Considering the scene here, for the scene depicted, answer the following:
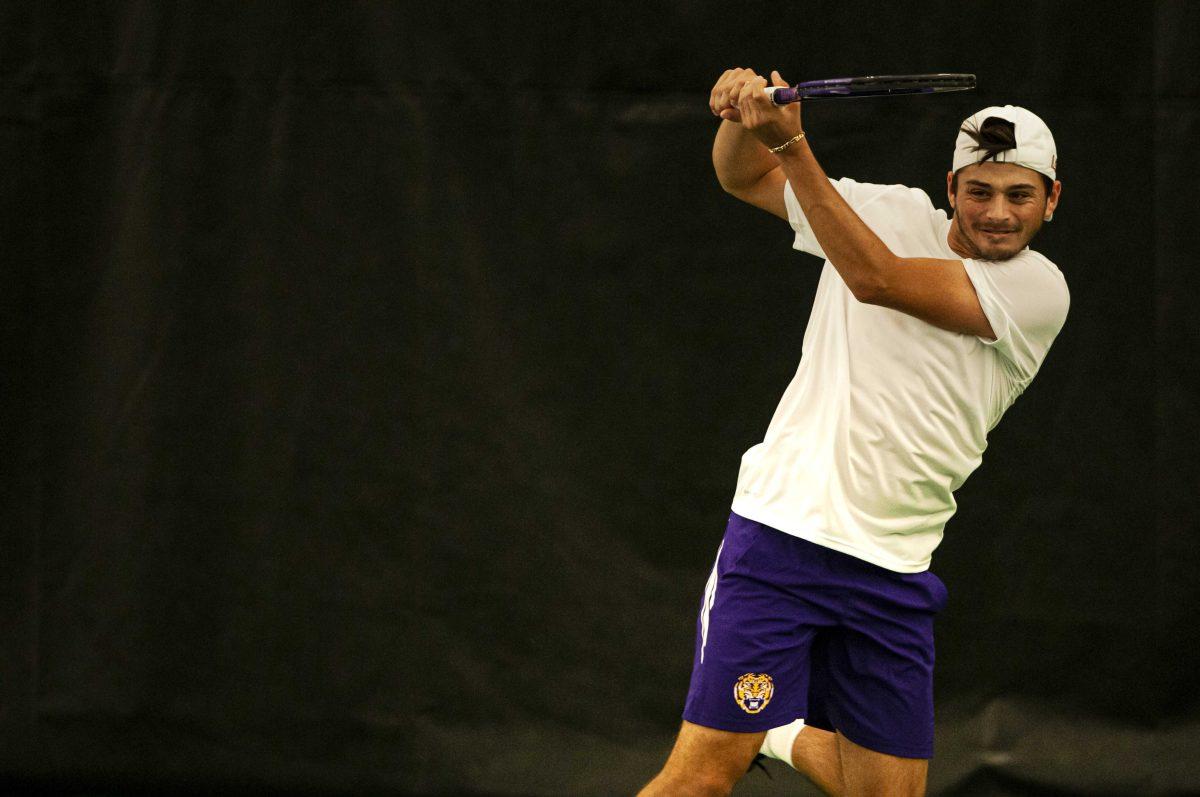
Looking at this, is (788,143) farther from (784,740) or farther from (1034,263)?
(784,740)

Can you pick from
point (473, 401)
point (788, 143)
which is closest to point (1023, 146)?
point (788, 143)

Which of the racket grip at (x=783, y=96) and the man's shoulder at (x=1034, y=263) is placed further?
the man's shoulder at (x=1034, y=263)

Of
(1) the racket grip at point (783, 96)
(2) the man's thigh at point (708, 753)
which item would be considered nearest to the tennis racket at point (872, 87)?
(1) the racket grip at point (783, 96)

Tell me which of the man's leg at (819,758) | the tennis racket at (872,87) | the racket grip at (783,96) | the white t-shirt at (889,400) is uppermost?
the tennis racket at (872,87)

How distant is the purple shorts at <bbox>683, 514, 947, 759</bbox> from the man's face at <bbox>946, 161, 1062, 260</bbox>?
62 cm

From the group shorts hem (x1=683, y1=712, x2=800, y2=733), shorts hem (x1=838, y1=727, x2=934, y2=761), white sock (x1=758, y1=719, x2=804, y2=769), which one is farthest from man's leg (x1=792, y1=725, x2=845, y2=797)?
shorts hem (x1=683, y1=712, x2=800, y2=733)

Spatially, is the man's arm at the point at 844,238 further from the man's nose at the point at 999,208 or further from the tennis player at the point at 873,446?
Result: the man's nose at the point at 999,208

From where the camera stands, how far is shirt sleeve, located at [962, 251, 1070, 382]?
101 inches

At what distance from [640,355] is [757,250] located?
401 millimetres

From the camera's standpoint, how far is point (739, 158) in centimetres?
271

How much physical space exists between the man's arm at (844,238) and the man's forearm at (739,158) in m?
0.18

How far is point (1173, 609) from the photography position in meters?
3.69

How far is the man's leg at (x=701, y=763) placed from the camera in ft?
8.47

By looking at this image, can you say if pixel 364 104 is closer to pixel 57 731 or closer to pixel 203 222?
pixel 203 222
